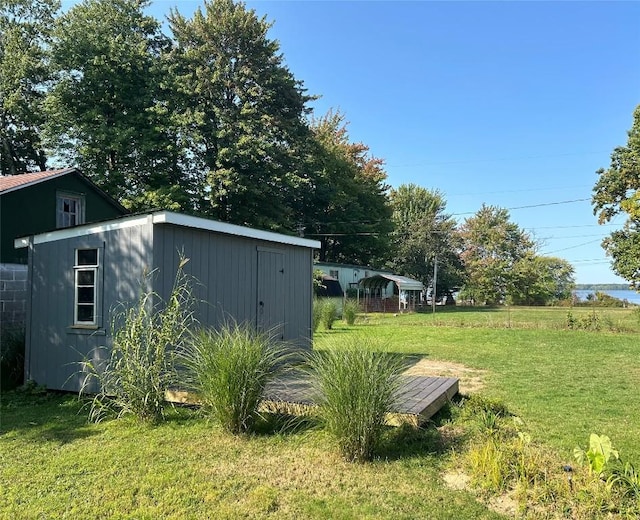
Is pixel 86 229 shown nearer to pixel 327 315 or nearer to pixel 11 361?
pixel 11 361

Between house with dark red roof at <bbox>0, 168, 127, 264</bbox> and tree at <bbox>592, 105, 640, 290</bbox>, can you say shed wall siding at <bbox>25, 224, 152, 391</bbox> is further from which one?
tree at <bbox>592, 105, 640, 290</bbox>

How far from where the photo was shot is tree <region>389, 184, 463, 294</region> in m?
37.5

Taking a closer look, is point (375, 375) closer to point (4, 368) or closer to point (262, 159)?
point (4, 368)

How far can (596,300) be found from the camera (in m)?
33.3

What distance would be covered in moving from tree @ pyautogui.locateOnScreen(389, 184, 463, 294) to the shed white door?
28.4 m

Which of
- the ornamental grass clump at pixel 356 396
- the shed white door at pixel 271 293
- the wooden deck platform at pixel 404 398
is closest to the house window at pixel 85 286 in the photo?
the shed white door at pixel 271 293

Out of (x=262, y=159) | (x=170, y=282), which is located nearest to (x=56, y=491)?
(x=170, y=282)

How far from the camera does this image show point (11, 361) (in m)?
7.55

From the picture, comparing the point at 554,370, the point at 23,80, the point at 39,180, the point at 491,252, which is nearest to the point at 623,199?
the point at 491,252

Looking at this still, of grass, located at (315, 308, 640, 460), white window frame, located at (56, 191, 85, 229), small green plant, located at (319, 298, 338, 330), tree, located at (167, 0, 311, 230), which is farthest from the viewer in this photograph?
tree, located at (167, 0, 311, 230)

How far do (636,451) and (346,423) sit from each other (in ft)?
8.50

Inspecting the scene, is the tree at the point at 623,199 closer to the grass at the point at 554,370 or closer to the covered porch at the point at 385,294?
the covered porch at the point at 385,294

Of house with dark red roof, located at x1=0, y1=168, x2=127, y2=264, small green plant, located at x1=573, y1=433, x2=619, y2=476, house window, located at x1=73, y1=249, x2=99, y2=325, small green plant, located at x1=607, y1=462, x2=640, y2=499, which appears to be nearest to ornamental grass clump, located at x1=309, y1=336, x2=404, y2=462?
small green plant, located at x1=573, y1=433, x2=619, y2=476

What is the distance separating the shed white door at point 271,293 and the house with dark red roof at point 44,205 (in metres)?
4.54
